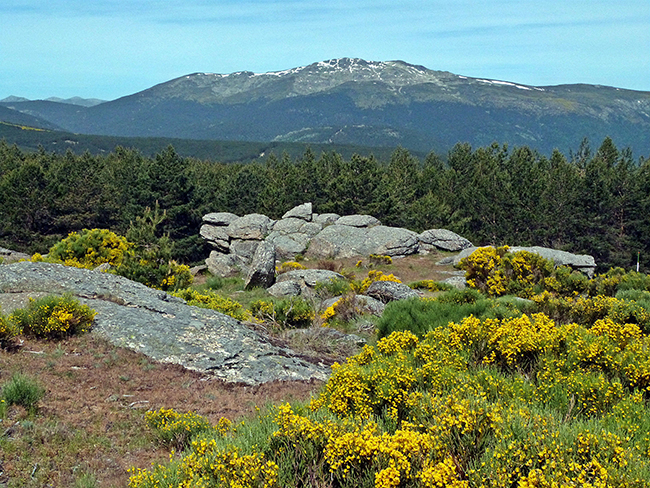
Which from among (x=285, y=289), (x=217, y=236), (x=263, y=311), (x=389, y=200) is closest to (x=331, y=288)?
(x=285, y=289)

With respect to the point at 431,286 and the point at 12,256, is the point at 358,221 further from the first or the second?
the point at 12,256

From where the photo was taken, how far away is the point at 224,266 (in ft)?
104

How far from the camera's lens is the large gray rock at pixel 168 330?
29.8ft

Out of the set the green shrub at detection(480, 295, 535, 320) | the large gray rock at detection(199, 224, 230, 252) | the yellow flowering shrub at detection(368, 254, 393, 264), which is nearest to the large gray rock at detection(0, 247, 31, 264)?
the large gray rock at detection(199, 224, 230, 252)

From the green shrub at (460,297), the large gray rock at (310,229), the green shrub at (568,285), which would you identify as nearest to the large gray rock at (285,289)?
the green shrub at (460,297)

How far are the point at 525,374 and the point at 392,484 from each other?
9.54 feet

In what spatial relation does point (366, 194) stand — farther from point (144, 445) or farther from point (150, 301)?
point (144, 445)

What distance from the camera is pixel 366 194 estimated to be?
5231 centimetres

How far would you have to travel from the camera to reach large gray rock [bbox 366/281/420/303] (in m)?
18.2

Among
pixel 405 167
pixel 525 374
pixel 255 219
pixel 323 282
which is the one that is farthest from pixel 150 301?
pixel 405 167

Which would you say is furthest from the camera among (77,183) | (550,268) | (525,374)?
(77,183)

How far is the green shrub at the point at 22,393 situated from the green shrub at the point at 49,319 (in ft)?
8.14

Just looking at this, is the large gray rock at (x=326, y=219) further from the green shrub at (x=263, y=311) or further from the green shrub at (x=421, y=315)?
the green shrub at (x=421, y=315)

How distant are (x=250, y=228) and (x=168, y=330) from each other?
92.4ft
